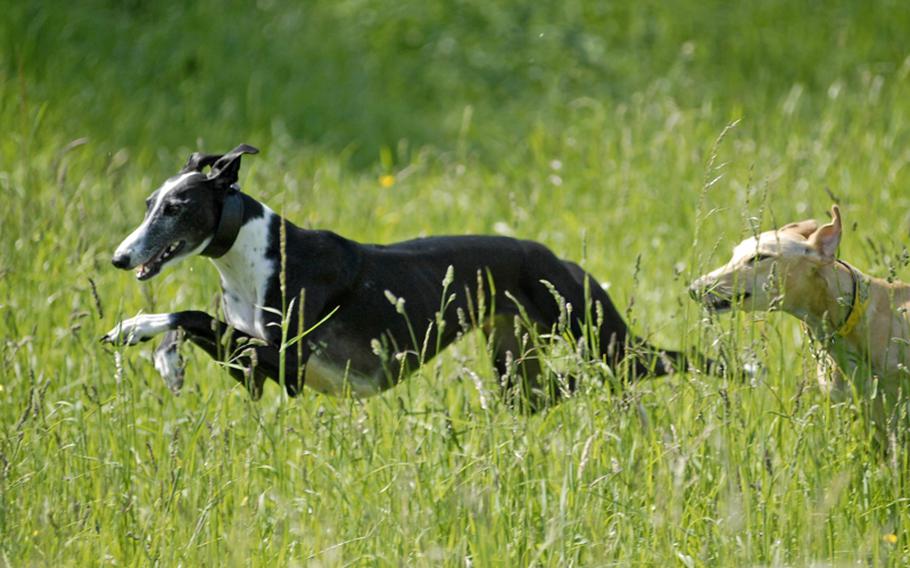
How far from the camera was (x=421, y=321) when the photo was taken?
4797 mm

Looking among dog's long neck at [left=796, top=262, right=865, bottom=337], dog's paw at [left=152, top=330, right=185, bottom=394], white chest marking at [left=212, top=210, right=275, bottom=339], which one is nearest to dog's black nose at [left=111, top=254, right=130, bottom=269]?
dog's paw at [left=152, top=330, right=185, bottom=394]

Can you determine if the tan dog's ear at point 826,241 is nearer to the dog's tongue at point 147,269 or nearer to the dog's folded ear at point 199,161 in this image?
the dog's folded ear at point 199,161

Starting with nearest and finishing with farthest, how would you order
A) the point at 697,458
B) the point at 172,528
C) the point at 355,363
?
the point at 172,528, the point at 697,458, the point at 355,363

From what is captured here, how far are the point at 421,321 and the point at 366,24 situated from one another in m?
7.90

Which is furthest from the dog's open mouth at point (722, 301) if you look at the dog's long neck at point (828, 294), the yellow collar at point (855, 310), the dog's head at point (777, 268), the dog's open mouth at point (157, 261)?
the dog's open mouth at point (157, 261)

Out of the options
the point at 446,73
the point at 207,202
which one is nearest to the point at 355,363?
the point at 207,202

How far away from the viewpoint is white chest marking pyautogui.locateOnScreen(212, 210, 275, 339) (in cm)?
442

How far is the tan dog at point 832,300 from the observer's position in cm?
420

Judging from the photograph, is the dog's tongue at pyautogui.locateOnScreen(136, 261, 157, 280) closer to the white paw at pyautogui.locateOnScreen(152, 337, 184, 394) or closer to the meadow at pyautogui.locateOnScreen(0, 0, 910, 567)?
the white paw at pyautogui.locateOnScreen(152, 337, 184, 394)

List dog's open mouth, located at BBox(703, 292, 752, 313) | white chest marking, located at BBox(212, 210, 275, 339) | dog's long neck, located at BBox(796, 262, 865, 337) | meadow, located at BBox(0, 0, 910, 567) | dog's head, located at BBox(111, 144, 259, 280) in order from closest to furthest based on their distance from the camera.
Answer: meadow, located at BBox(0, 0, 910, 567), dog's open mouth, located at BBox(703, 292, 752, 313), dog's head, located at BBox(111, 144, 259, 280), dog's long neck, located at BBox(796, 262, 865, 337), white chest marking, located at BBox(212, 210, 275, 339)

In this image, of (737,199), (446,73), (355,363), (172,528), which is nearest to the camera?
(172,528)

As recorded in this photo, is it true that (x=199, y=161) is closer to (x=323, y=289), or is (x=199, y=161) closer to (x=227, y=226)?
(x=227, y=226)

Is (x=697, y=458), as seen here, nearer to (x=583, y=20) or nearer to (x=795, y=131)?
(x=795, y=131)

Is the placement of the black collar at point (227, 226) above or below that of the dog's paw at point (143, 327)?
above
